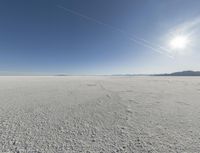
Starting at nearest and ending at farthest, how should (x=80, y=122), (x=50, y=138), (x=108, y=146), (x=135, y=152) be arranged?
(x=135, y=152) < (x=108, y=146) < (x=50, y=138) < (x=80, y=122)

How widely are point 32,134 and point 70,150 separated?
1221mm

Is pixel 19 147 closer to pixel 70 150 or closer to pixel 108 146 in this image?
pixel 70 150

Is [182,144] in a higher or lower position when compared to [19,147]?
lower

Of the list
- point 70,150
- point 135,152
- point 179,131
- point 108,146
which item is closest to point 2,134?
point 70,150

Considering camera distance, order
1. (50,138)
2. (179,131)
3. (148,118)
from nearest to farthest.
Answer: (50,138) → (179,131) → (148,118)

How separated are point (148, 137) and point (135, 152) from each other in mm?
691

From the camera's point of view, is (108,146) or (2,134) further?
(2,134)

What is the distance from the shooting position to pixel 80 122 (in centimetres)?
358

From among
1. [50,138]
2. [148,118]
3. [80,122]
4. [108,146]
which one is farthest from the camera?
[148,118]

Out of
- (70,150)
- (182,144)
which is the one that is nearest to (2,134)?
(70,150)

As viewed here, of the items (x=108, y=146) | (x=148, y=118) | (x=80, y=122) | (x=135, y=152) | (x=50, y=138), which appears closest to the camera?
(x=135, y=152)

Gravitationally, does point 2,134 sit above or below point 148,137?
above

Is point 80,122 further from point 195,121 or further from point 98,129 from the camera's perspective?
point 195,121

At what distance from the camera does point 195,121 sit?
3643 millimetres
